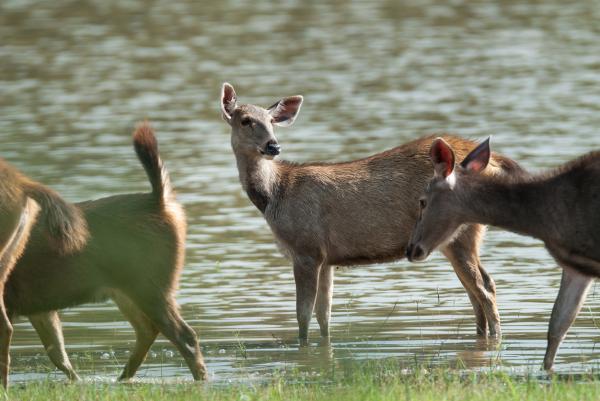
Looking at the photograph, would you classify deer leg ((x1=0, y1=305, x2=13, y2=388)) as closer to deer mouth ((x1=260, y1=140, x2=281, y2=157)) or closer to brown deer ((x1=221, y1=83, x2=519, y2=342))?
brown deer ((x1=221, y1=83, x2=519, y2=342))

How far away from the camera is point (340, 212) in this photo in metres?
13.0

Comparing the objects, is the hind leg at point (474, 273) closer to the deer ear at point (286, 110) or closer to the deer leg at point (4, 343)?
the deer ear at point (286, 110)

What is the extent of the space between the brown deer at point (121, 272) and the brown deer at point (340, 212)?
165 cm

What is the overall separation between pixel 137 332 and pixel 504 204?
2.82 metres

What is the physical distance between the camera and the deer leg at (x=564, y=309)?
10.8m

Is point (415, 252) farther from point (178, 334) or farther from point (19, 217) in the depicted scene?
point (19, 217)

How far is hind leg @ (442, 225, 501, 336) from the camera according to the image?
495 inches

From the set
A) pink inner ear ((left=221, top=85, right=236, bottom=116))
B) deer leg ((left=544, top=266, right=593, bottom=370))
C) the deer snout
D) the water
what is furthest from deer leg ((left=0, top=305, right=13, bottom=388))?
pink inner ear ((left=221, top=85, right=236, bottom=116))

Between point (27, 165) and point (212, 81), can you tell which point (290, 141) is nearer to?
point (27, 165)

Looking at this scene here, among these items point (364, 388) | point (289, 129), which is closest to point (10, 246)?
point (364, 388)

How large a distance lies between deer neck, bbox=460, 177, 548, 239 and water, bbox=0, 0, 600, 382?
0.97 metres

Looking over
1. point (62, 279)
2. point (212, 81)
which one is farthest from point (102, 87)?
point (62, 279)

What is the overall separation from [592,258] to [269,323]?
12.3ft

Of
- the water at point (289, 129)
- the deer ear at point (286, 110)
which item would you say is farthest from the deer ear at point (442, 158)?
the deer ear at point (286, 110)
